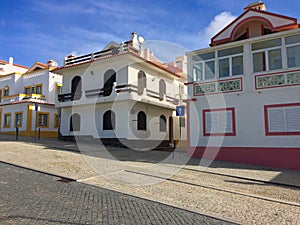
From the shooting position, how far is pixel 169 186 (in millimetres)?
7402

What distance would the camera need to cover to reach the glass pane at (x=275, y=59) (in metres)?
11.7

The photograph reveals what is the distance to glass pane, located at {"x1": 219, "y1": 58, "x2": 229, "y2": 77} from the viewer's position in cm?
1304

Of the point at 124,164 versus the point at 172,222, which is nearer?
the point at 172,222

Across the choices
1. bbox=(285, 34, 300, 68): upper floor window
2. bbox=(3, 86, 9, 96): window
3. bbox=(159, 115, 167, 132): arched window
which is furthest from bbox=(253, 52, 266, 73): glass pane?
bbox=(3, 86, 9, 96): window

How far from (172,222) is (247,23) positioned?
39.5 feet

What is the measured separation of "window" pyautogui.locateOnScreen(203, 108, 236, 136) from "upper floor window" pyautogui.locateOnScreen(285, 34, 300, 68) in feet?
10.8

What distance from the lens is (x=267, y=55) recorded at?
1202 centimetres

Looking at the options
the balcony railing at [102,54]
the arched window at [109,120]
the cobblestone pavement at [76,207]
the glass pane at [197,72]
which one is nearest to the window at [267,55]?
the glass pane at [197,72]

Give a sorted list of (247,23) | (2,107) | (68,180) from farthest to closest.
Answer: (2,107)
(247,23)
(68,180)

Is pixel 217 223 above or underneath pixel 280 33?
underneath

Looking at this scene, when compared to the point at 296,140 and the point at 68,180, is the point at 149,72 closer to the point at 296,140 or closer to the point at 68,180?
the point at 296,140

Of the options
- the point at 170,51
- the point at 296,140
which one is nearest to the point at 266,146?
the point at 296,140

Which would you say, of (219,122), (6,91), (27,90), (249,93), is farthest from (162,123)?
(6,91)

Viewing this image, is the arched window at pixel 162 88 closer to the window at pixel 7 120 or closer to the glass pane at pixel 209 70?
the glass pane at pixel 209 70
